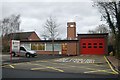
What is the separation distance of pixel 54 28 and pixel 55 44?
5.76 meters

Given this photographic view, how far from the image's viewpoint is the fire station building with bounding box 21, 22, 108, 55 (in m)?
44.8

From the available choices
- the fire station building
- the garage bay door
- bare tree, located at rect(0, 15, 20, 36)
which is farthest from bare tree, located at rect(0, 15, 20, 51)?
the garage bay door

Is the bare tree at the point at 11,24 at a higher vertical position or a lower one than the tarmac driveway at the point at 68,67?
higher

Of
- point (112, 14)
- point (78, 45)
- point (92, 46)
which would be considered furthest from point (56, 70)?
point (78, 45)

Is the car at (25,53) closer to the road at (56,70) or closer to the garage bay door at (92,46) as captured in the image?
the garage bay door at (92,46)

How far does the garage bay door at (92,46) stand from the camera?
1762 inches

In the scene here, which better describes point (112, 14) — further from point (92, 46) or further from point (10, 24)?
point (10, 24)

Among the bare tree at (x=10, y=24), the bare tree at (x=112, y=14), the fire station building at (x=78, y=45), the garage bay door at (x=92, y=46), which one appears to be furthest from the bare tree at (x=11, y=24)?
the bare tree at (x=112, y=14)

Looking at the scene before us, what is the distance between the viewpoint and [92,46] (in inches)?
1778

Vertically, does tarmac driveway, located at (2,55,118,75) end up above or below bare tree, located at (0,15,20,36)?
below

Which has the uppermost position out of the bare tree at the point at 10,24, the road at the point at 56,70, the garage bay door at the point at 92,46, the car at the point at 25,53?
the bare tree at the point at 10,24

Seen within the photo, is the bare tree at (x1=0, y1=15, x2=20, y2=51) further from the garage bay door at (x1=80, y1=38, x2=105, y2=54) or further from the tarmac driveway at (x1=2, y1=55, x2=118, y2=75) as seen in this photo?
the tarmac driveway at (x1=2, y1=55, x2=118, y2=75)

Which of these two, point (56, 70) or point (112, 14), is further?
point (112, 14)

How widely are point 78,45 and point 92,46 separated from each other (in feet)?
8.72
